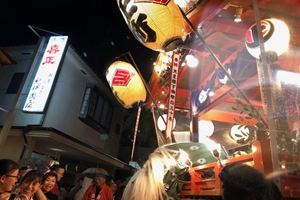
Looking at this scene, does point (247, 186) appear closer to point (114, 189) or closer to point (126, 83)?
point (126, 83)

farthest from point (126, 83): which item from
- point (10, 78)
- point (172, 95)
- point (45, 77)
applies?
point (10, 78)

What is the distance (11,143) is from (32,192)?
10.7 meters

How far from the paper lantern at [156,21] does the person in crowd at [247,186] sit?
2.78 metres

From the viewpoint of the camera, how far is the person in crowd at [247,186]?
1.78m

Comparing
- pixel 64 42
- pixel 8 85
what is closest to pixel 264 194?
pixel 64 42

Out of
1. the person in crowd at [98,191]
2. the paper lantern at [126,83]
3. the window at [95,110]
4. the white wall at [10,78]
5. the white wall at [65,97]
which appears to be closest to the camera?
the person in crowd at [98,191]

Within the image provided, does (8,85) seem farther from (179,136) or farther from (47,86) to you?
(179,136)

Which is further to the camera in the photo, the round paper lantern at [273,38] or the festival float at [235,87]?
the round paper lantern at [273,38]

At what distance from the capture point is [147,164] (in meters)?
4.54

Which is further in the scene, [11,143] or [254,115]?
[11,143]

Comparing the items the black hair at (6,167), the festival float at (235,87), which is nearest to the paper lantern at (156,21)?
the festival float at (235,87)

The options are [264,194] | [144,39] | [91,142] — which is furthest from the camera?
[91,142]

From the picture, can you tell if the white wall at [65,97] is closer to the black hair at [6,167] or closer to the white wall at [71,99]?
the white wall at [71,99]

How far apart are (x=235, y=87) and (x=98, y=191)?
214 inches
